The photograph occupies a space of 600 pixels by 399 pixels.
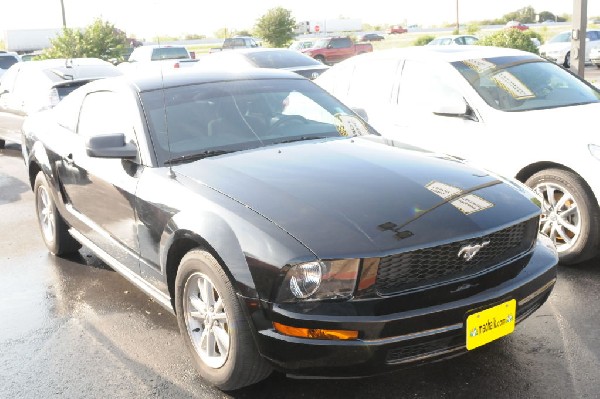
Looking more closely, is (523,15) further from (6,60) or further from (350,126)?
(350,126)

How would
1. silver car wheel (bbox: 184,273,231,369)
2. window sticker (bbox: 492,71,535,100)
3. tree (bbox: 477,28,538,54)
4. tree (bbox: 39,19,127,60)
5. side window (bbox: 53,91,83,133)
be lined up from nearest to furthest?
silver car wheel (bbox: 184,273,231,369)
side window (bbox: 53,91,83,133)
window sticker (bbox: 492,71,535,100)
tree (bbox: 477,28,538,54)
tree (bbox: 39,19,127,60)

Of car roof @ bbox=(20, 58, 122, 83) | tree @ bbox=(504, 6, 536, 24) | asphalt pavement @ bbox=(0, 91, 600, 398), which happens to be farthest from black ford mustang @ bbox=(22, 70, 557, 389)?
tree @ bbox=(504, 6, 536, 24)

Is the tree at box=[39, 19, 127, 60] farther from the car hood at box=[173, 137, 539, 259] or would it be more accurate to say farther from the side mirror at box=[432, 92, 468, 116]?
the car hood at box=[173, 137, 539, 259]

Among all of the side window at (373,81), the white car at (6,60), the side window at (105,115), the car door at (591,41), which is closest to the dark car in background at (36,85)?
the side window at (373,81)

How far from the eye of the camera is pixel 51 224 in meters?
5.81

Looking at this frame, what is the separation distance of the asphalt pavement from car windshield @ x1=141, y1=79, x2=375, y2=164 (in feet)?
3.81

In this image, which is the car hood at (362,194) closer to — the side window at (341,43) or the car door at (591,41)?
the car door at (591,41)

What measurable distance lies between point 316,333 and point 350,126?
207cm

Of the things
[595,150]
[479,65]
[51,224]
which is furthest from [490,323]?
[51,224]

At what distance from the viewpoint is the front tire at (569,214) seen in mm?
4840

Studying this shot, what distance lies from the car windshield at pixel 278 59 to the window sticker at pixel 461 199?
12257 millimetres

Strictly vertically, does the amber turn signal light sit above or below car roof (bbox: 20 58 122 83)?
below

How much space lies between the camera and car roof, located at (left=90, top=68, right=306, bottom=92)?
4.43 metres

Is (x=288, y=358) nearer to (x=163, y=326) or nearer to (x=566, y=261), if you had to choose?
(x=163, y=326)
